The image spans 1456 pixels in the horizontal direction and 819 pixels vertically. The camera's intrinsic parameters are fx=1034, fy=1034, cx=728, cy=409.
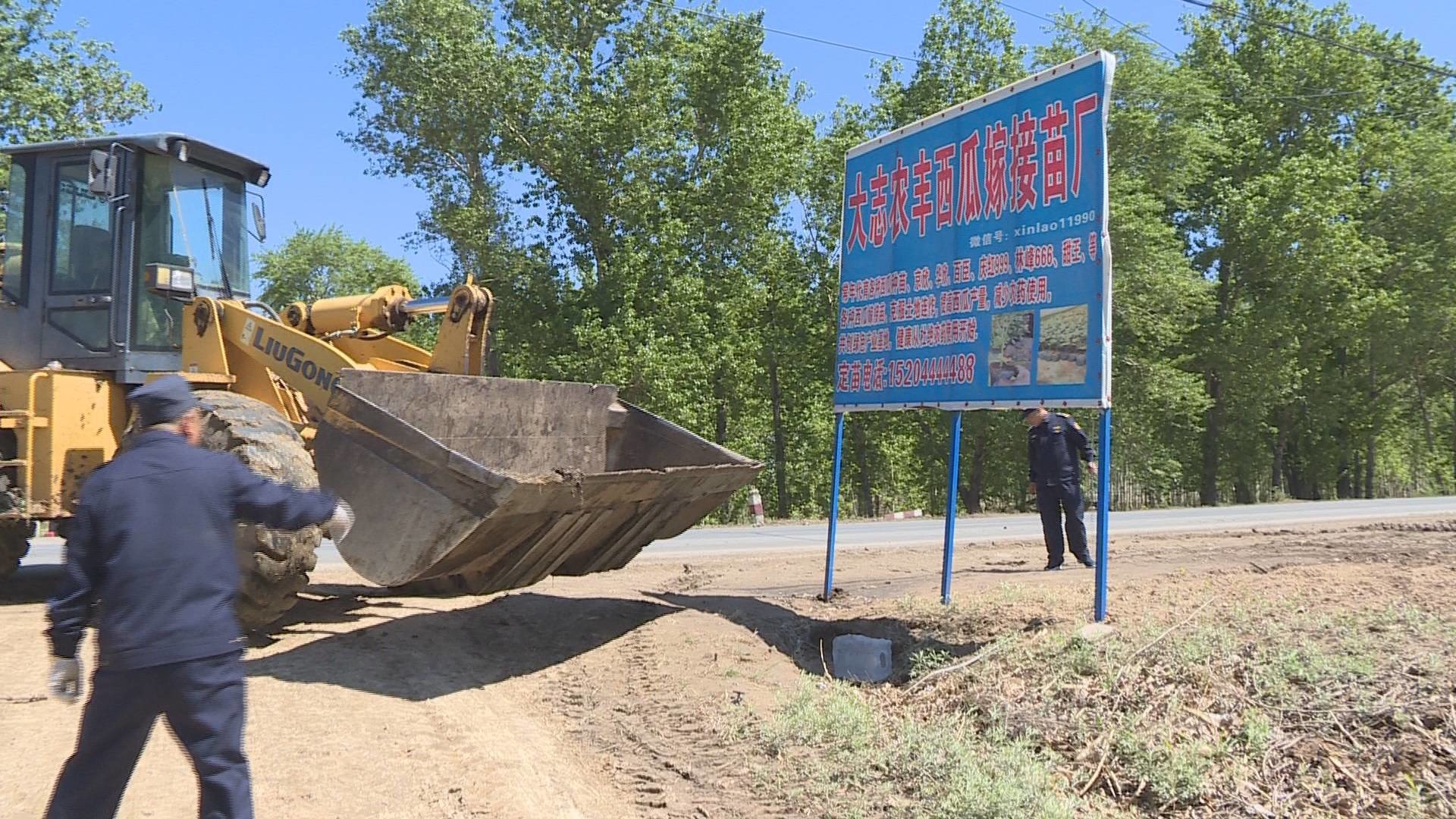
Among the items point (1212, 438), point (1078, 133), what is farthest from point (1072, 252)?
point (1212, 438)

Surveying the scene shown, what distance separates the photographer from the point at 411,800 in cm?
442

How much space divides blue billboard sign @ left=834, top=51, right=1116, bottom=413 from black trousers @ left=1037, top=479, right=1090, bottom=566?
2.79m

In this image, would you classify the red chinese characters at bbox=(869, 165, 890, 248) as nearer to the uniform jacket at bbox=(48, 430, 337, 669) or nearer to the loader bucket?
the loader bucket

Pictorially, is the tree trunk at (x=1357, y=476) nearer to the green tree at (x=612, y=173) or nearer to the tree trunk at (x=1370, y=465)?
the tree trunk at (x=1370, y=465)

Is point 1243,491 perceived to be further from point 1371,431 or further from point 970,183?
point 970,183

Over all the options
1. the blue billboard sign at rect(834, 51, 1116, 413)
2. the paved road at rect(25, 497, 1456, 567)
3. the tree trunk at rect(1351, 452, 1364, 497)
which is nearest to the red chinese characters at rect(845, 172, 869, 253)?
the blue billboard sign at rect(834, 51, 1116, 413)

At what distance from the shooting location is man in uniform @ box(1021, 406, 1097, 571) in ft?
34.1

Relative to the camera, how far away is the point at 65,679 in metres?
3.41

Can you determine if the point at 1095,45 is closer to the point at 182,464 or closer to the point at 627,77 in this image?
the point at 627,77

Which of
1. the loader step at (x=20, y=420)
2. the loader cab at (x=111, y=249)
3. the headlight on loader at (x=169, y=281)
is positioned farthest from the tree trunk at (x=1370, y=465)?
the loader step at (x=20, y=420)

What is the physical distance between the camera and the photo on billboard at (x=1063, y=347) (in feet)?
21.8

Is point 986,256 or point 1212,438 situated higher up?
point 986,256

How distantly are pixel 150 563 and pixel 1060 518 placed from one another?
8946 millimetres

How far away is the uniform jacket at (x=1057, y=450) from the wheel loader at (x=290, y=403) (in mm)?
4295
